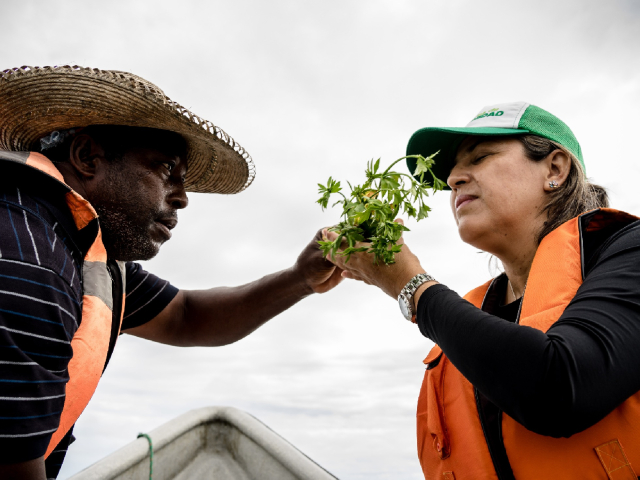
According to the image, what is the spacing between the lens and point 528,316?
198cm

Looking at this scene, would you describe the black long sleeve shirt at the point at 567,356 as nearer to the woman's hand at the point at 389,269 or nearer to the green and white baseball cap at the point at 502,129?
the woman's hand at the point at 389,269

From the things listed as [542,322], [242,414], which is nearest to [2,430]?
[542,322]

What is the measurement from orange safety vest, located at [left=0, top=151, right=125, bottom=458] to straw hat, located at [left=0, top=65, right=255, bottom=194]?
18.7 inches

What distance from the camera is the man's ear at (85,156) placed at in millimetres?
3025

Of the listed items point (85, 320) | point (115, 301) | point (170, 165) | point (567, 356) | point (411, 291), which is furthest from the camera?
point (170, 165)

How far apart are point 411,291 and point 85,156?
245 cm

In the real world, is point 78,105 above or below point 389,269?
above

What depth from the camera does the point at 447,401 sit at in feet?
7.84

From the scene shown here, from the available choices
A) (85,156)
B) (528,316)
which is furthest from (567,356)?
(85,156)

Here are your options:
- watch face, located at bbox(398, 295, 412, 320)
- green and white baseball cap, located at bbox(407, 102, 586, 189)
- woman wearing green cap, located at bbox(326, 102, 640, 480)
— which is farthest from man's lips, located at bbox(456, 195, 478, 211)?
watch face, located at bbox(398, 295, 412, 320)

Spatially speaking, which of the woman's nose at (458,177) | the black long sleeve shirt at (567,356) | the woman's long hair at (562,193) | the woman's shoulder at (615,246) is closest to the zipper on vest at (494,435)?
the black long sleeve shirt at (567,356)

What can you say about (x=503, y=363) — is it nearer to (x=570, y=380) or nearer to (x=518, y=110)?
(x=570, y=380)

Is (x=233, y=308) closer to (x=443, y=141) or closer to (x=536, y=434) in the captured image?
(x=443, y=141)

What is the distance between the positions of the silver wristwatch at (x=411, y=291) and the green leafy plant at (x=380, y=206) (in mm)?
149
